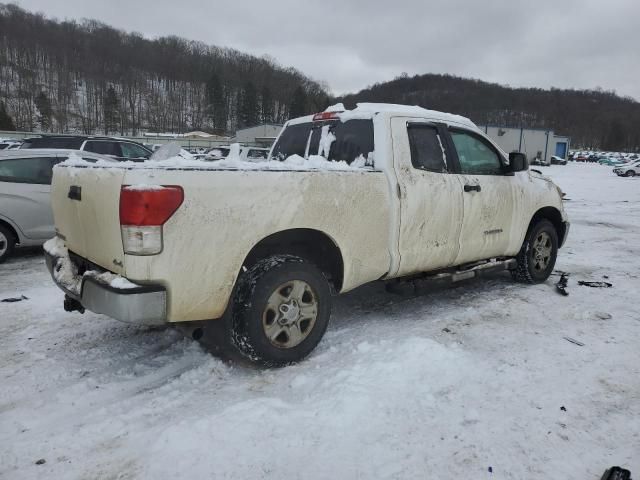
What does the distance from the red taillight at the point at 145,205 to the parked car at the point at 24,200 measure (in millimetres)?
5176

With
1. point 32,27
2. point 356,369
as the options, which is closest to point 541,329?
point 356,369

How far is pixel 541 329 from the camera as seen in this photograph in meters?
4.24

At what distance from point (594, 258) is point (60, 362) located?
7.43 m

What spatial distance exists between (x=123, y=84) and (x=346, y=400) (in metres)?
137

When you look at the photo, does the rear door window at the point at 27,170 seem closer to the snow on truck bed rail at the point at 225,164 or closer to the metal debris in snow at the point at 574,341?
the snow on truck bed rail at the point at 225,164

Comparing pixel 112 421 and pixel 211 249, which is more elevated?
pixel 211 249

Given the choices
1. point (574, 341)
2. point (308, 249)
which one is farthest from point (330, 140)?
point (574, 341)

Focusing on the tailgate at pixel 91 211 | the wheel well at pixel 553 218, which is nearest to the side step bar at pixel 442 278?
the wheel well at pixel 553 218

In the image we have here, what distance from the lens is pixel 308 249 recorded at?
3.72m

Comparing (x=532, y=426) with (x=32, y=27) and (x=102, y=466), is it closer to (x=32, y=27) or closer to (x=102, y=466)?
(x=102, y=466)

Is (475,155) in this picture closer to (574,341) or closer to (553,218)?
(553,218)

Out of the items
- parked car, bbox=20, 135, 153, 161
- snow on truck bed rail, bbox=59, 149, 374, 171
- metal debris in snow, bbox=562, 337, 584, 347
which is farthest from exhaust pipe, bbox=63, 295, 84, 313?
parked car, bbox=20, 135, 153, 161

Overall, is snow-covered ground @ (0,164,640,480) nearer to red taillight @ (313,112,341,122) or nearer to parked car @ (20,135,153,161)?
red taillight @ (313,112,341,122)

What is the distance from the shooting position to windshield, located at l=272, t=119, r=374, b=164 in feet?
13.5
